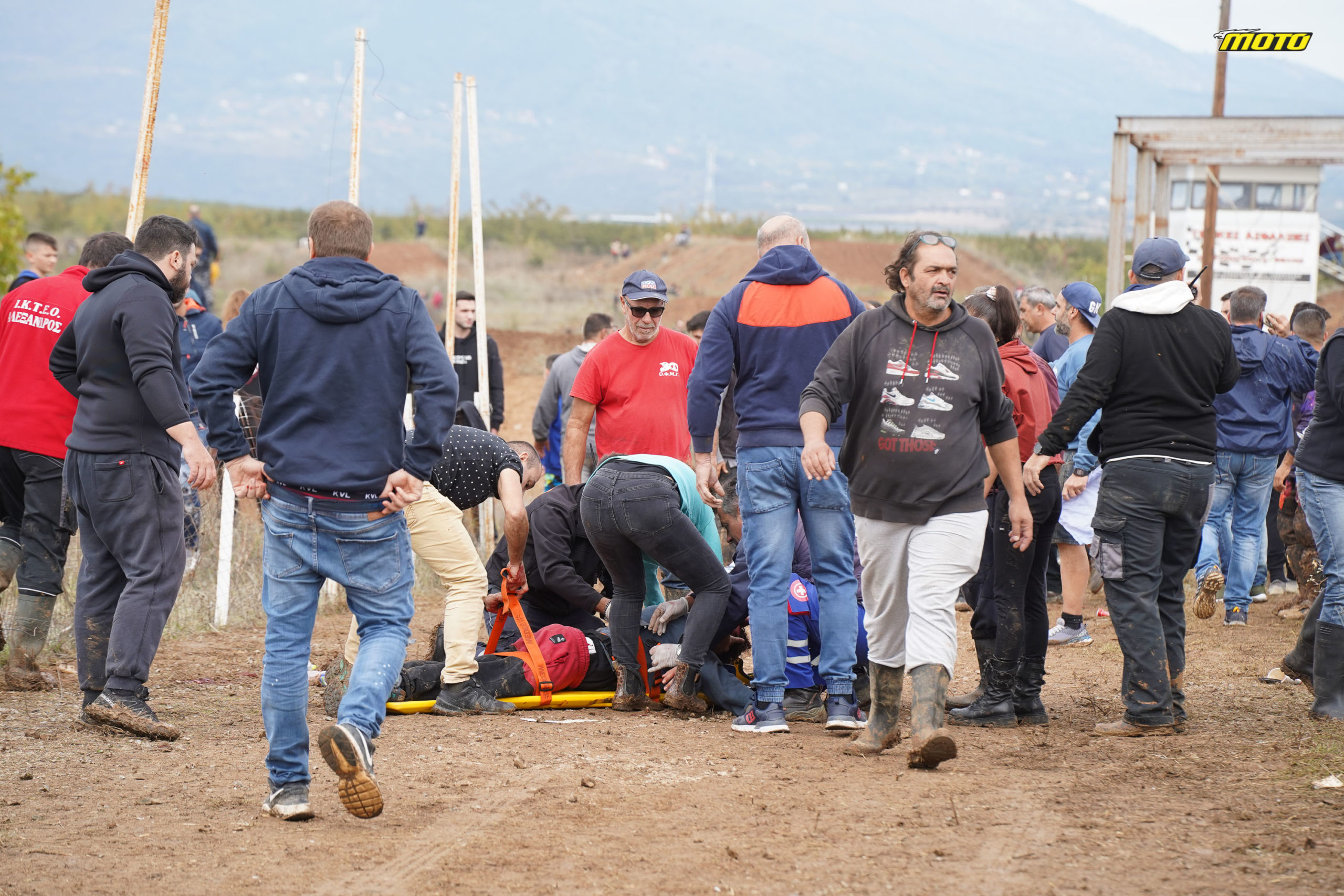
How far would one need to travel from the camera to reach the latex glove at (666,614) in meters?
6.49

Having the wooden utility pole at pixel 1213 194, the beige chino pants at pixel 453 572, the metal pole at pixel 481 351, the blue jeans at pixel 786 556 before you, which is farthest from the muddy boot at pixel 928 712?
the wooden utility pole at pixel 1213 194

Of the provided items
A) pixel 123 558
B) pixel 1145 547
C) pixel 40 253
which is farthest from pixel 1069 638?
pixel 40 253

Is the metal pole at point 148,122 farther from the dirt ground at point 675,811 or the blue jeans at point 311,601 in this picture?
the blue jeans at point 311,601

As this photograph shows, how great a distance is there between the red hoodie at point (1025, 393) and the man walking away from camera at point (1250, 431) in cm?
272

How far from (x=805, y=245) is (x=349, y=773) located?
323cm

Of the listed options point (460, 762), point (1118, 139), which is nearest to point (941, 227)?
point (1118, 139)

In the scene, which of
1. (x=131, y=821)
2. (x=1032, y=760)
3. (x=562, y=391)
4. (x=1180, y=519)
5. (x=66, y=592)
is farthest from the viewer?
(x=562, y=391)

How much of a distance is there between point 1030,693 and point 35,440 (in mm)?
4766

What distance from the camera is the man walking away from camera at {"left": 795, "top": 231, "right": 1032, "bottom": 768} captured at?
4.79 m

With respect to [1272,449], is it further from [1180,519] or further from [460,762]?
[460,762]

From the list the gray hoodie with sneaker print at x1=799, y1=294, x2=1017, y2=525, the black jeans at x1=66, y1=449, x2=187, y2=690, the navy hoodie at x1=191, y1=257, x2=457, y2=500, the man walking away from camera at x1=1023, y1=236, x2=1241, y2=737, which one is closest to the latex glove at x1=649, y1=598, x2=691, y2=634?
the gray hoodie with sneaker print at x1=799, y1=294, x2=1017, y2=525

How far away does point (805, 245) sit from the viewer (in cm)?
598

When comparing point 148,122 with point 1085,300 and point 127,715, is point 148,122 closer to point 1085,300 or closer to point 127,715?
point 127,715

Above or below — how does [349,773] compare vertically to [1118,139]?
below
